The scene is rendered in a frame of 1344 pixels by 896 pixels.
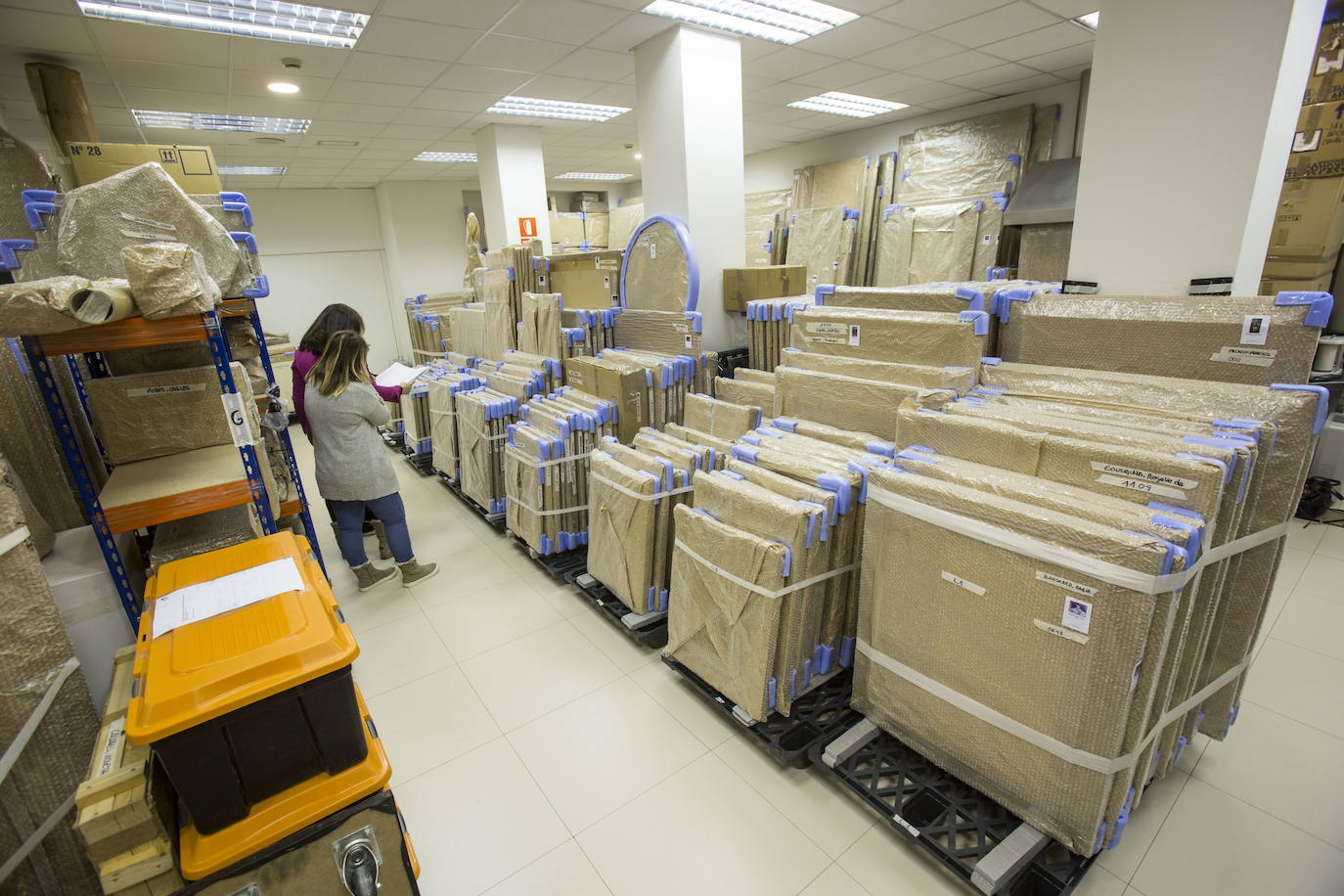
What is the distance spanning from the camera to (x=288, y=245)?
30.6 ft

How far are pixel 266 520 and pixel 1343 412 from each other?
6.72 metres

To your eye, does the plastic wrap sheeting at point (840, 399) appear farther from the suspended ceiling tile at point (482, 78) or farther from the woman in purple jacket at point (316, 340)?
the suspended ceiling tile at point (482, 78)

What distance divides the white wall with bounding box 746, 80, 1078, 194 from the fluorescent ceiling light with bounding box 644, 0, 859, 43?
2.99 m

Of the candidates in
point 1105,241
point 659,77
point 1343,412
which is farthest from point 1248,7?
point 1343,412

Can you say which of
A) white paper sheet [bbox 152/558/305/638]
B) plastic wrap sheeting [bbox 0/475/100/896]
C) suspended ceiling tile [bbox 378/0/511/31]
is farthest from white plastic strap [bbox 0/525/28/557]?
suspended ceiling tile [bbox 378/0/511/31]

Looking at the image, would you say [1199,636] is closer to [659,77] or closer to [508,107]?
[659,77]

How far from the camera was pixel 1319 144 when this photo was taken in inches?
162

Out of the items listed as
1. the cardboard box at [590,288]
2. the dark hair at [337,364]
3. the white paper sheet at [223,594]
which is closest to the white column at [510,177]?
the cardboard box at [590,288]

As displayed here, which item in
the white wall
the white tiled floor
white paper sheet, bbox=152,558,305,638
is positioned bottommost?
the white tiled floor

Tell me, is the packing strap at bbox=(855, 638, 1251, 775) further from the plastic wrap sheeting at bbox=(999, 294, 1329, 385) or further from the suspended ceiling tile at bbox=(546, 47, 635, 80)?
the suspended ceiling tile at bbox=(546, 47, 635, 80)

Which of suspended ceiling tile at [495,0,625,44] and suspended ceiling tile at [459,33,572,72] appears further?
suspended ceiling tile at [459,33,572,72]

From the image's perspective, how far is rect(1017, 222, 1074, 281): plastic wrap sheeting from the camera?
4.83m

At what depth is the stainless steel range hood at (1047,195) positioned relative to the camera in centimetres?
474

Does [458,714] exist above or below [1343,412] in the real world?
below
